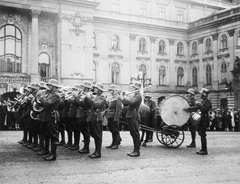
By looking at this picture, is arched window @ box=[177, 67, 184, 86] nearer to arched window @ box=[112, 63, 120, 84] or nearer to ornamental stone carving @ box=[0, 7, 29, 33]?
arched window @ box=[112, 63, 120, 84]

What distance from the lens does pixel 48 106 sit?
1014cm

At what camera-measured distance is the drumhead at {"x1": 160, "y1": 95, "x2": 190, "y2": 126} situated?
1325 centimetres

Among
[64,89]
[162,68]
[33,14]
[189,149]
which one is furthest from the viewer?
[162,68]

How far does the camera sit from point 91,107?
36.3ft

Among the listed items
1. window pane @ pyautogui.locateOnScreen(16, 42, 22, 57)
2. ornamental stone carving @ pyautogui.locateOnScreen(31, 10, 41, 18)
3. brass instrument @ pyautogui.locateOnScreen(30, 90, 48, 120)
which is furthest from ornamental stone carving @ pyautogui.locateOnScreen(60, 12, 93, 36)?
brass instrument @ pyautogui.locateOnScreen(30, 90, 48, 120)

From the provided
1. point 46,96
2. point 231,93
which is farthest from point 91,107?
point 231,93

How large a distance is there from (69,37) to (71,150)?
73.8 feet

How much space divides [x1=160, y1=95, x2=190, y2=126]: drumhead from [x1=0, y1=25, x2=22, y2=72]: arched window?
2276cm

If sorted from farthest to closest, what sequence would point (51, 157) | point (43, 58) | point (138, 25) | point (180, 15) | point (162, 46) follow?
1. point (180, 15)
2. point (162, 46)
3. point (138, 25)
4. point (43, 58)
5. point (51, 157)

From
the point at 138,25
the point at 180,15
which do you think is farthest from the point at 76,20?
the point at 180,15

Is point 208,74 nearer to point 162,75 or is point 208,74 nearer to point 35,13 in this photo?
point 162,75

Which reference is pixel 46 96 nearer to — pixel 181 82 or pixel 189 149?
pixel 189 149

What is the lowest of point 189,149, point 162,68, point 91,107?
point 189,149

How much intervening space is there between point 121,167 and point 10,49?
26307 mm
